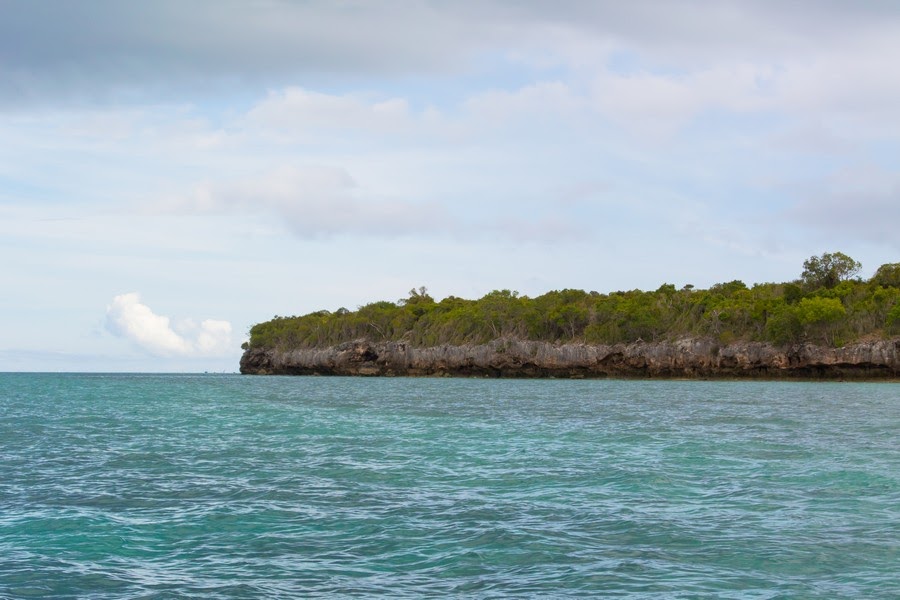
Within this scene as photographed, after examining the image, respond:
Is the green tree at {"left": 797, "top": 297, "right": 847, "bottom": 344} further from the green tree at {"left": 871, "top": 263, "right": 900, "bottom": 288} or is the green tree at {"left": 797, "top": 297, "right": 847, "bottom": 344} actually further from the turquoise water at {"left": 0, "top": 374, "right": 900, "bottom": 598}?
the turquoise water at {"left": 0, "top": 374, "right": 900, "bottom": 598}

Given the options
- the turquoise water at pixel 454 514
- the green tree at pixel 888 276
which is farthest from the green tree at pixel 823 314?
the turquoise water at pixel 454 514

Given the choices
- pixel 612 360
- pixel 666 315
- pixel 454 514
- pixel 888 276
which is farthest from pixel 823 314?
pixel 454 514

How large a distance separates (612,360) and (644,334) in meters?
4.82

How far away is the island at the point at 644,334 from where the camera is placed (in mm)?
85938

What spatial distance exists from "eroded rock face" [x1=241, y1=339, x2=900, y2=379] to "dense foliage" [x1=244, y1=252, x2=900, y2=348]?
181 cm

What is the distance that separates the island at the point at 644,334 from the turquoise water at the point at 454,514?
62.8 meters

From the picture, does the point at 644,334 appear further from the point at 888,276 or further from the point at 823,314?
the point at 888,276

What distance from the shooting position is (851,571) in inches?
400

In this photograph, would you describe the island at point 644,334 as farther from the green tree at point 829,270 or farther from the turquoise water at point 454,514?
the turquoise water at point 454,514

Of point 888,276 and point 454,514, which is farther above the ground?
point 888,276

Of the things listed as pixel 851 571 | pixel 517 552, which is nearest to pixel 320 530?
pixel 517 552

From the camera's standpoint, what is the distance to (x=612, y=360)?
102188 mm

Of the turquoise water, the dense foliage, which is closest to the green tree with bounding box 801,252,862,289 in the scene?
the dense foliage

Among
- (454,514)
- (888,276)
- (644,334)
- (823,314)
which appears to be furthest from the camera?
(644,334)
